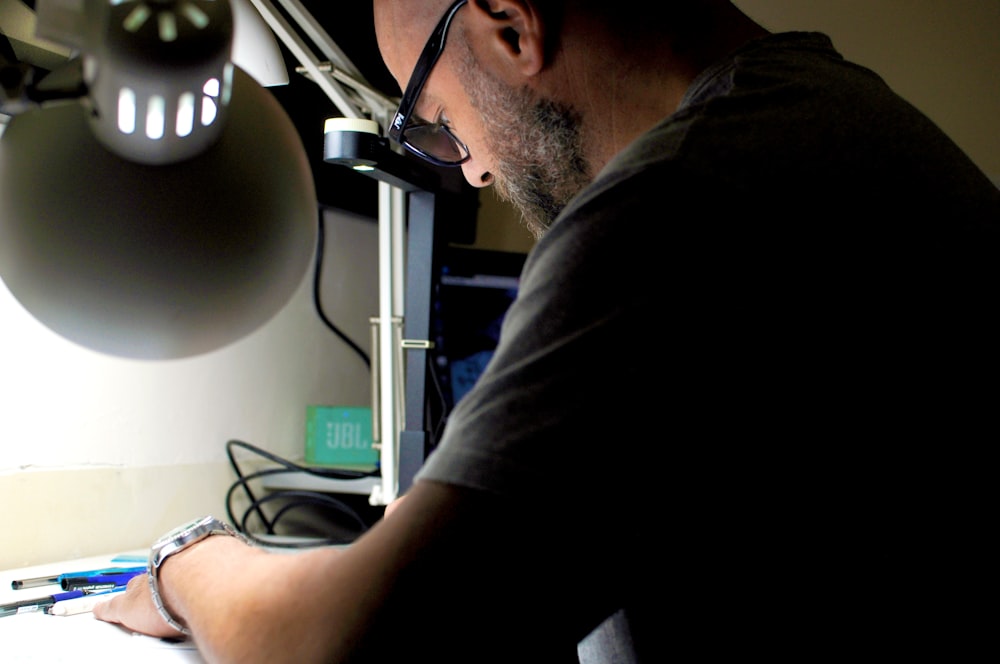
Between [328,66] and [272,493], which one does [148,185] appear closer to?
[328,66]

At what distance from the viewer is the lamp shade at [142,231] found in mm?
326

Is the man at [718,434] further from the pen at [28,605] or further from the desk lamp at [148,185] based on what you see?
the pen at [28,605]

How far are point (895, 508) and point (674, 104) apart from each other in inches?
14.0

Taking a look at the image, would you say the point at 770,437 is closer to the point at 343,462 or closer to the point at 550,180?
the point at 550,180

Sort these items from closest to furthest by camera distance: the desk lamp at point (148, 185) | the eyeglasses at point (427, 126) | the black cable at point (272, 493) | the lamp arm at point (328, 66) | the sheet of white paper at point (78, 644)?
1. the desk lamp at point (148, 185)
2. the sheet of white paper at point (78, 644)
3. the eyeglasses at point (427, 126)
4. the lamp arm at point (328, 66)
5. the black cable at point (272, 493)

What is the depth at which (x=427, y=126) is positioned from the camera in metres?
0.82

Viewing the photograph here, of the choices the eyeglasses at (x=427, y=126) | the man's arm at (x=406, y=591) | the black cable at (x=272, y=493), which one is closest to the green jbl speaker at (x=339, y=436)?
the black cable at (x=272, y=493)

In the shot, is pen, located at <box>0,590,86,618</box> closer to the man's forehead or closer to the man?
the man

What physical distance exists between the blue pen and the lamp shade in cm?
51

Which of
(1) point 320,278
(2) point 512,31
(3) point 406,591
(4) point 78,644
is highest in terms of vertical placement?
(2) point 512,31

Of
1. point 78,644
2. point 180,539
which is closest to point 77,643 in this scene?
point 78,644

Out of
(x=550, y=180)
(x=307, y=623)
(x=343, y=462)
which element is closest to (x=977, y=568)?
(x=307, y=623)

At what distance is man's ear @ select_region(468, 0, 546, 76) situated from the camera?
653 millimetres

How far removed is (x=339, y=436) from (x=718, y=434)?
1.01 m
